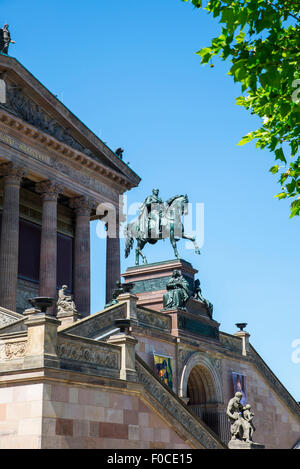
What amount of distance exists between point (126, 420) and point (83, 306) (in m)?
23.4

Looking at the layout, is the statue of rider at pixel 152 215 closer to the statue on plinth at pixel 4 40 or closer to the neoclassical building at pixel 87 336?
the neoclassical building at pixel 87 336

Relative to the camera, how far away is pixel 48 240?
41.2 metres

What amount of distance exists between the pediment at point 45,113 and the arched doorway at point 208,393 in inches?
674

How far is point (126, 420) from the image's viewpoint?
20.6 metres

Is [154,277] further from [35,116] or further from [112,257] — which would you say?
[35,116]

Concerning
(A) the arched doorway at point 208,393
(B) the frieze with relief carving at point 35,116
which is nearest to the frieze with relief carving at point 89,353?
(A) the arched doorway at point 208,393

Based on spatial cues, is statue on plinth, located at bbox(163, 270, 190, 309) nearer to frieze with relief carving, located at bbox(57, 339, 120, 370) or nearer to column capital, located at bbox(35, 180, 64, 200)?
column capital, located at bbox(35, 180, 64, 200)

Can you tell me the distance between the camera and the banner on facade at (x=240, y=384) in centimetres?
3659

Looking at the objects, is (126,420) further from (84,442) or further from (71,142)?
(71,142)

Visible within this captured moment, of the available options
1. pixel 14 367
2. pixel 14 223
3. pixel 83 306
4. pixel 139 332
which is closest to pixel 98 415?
pixel 14 367

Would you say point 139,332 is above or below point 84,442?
above
